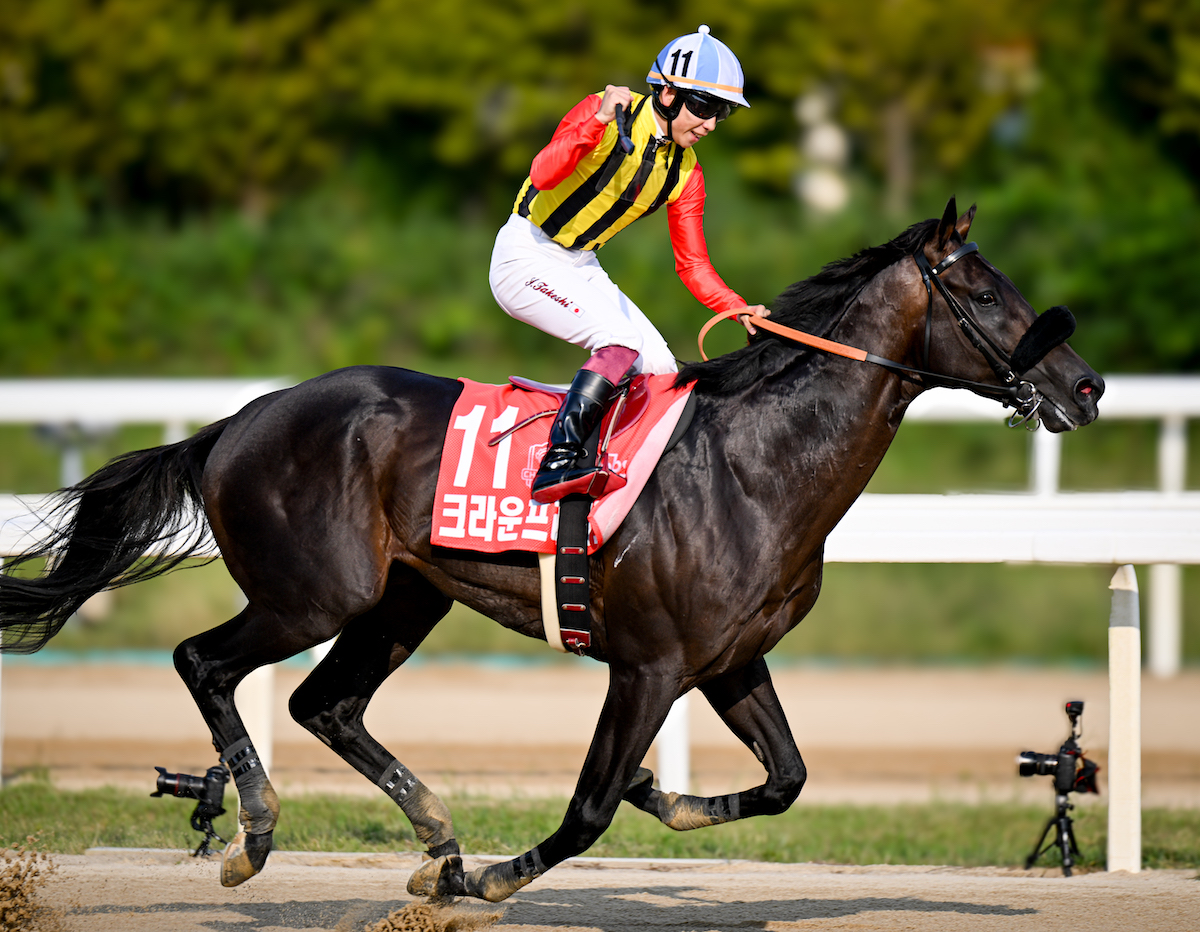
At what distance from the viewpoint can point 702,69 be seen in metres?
3.79

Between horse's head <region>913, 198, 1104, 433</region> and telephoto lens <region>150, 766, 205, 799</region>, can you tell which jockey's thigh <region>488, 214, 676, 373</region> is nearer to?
horse's head <region>913, 198, 1104, 433</region>

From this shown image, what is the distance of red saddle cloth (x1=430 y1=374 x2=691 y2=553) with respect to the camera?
12.3 ft

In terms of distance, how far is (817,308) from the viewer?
3.91 metres

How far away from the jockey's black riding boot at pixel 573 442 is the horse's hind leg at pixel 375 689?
65cm

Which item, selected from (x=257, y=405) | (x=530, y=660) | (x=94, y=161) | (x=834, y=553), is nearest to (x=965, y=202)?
(x=530, y=660)

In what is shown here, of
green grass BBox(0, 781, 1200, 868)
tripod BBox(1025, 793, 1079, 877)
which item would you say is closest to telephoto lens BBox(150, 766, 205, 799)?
green grass BBox(0, 781, 1200, 868)

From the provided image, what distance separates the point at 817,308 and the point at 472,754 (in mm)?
3103

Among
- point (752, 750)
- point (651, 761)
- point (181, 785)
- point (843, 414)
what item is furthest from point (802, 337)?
point (651, 761)

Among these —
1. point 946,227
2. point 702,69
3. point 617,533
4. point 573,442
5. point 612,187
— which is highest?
point 702,69

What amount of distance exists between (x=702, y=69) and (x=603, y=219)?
49cm

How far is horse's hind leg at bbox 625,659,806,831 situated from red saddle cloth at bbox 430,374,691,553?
601 millimetres

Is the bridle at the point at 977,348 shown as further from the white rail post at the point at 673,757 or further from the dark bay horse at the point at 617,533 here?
the white rail post at the point at 673,757

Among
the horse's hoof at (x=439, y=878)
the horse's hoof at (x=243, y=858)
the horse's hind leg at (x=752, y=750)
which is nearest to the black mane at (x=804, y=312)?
the horse's hind leg at (x=752, y=750)

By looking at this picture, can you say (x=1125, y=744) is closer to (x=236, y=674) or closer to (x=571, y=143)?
(x=571, y=143)
